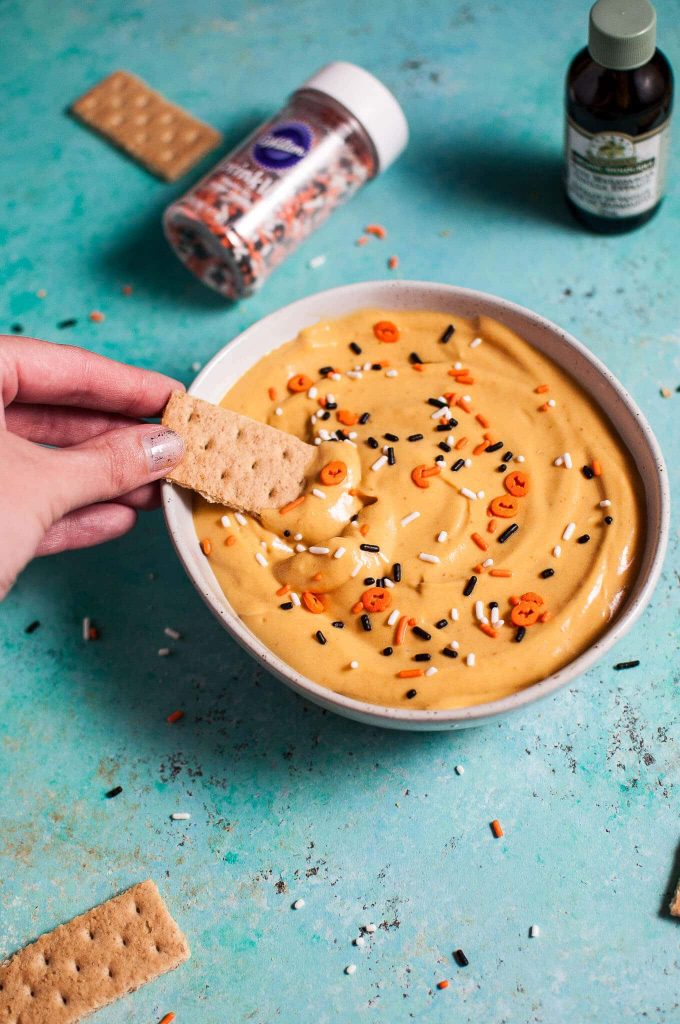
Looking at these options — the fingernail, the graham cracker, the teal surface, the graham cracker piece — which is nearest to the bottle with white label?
the teal surface

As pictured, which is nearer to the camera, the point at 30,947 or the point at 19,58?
the point at 30,947

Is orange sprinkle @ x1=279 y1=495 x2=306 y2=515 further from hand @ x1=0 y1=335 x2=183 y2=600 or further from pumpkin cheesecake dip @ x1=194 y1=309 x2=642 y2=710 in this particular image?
hand @ x1=0 y1=335 x2=183 y2=600

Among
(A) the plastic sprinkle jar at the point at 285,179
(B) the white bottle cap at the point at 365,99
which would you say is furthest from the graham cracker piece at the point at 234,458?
(B) the white bottle cap at the point at 365,99

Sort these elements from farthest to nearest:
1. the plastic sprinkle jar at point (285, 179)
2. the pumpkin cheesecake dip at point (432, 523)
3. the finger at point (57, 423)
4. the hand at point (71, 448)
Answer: the plastic sprinkle jar at point (285, 179) < the finger at point (57, 423) < the pumpkin cheesecake dip at point (432, 523) < the hand at point (71, 448)

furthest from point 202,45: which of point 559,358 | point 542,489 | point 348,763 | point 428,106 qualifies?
point 348,763

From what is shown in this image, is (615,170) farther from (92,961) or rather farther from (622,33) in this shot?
(92,961)

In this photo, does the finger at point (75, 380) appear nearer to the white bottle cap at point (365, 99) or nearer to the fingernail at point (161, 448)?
the fingernail at point (161, 448)

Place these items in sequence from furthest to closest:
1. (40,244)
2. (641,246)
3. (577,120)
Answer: (40,244) < (641,246) < (577,120)

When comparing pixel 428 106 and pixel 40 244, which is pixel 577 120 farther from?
pixel 40 244
